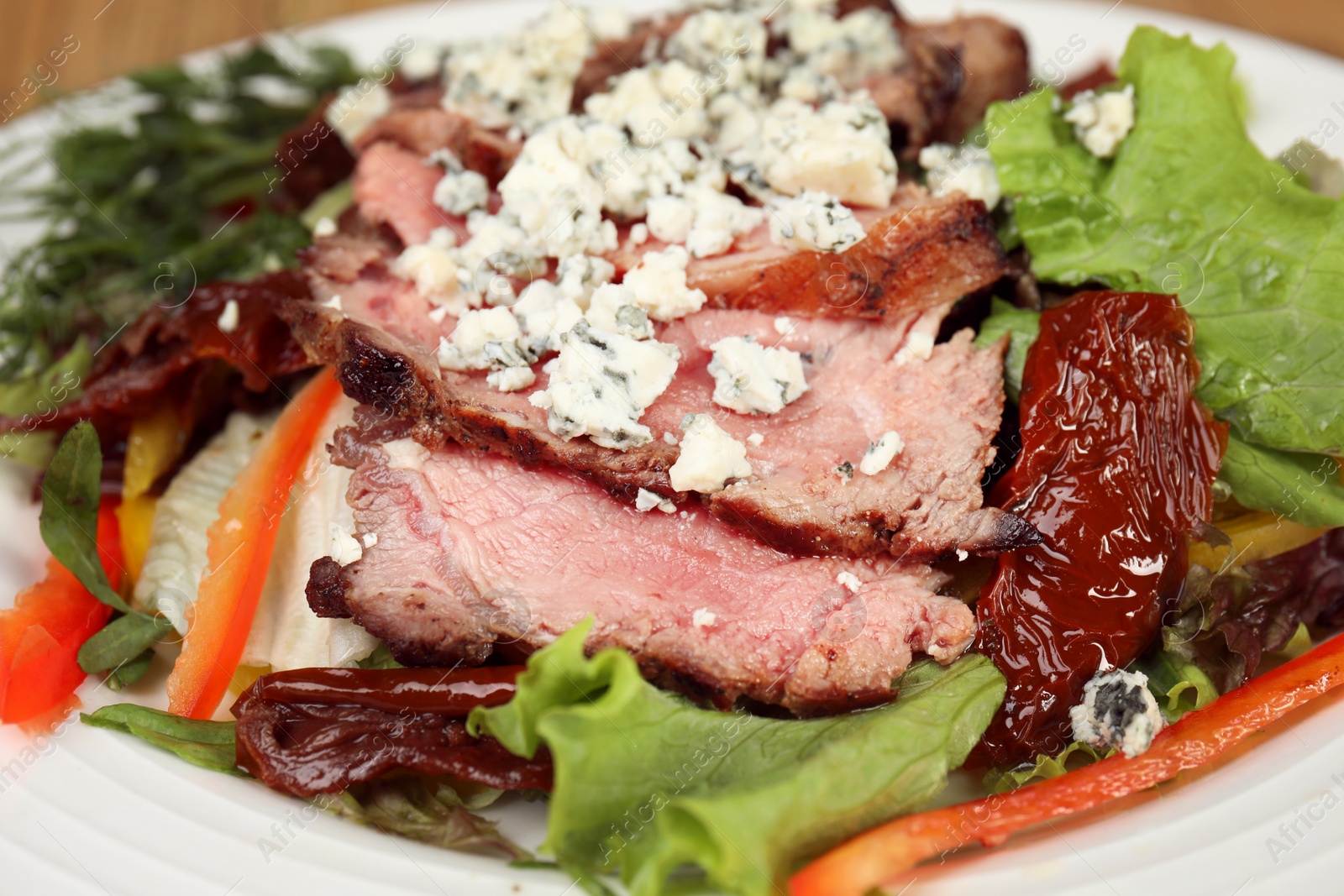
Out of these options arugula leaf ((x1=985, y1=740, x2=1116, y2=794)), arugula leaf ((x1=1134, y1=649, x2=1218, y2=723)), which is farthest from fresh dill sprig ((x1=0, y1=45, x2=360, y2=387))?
arugula leaf ((x1=1134, y1=649, x2=1218, y2=723))

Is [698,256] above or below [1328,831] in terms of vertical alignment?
above

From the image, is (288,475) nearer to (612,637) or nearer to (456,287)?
(456,287)

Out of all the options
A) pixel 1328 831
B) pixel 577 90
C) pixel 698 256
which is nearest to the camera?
pixel 1328 831

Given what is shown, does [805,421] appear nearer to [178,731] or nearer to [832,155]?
[832,155]

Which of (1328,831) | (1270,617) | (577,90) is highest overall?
(577,90)

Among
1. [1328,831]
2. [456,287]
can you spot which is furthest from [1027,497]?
[456,287]

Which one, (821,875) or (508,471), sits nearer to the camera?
(821,875)

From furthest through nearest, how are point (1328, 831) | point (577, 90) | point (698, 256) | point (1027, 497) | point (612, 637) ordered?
point (577, 90) < point (698, 256) < point (1027, 497) < point (612, 637) < point (1328, 831)
